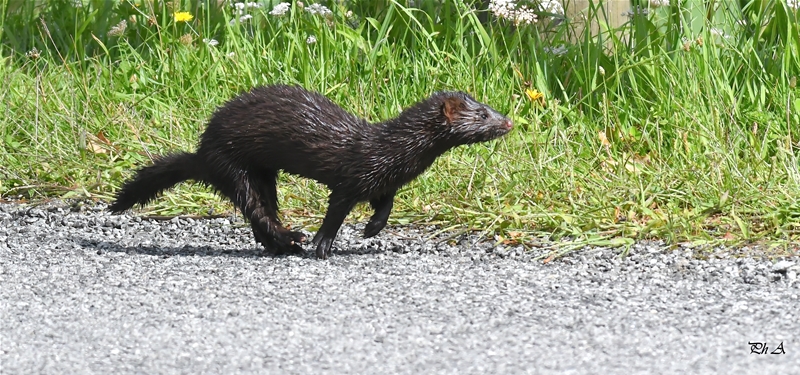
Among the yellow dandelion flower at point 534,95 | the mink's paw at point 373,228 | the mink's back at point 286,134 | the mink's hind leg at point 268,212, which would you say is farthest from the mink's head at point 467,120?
the yellow dandelion flower at point 534,95

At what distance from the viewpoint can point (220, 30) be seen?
818 centimetres

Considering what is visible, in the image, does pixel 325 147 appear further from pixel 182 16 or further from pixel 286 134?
pixel 182 16

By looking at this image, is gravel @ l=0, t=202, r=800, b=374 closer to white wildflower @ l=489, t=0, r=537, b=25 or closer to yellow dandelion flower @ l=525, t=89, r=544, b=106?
yellow dandelion flower @ l=525, t=89, r=544, b=106

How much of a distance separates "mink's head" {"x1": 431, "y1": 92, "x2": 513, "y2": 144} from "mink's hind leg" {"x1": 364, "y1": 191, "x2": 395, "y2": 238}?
1.33 ft

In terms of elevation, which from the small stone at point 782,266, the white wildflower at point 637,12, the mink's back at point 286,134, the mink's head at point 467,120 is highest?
the white wildflower at point 637,12

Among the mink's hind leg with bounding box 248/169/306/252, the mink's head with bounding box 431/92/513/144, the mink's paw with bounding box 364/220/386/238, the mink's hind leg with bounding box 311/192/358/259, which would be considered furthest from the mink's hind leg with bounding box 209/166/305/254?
the mink's head with bounding box 431/92/513/144

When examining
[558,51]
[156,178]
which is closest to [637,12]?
[558,51]

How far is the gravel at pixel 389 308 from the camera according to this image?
3525 millimetres

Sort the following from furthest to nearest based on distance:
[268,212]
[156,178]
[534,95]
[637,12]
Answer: [637,12], [534,95], [156,178], [268,212]

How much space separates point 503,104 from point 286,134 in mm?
1943

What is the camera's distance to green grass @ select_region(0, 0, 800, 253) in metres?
5.58

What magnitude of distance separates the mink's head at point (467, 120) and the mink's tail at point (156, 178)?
3.73 ft

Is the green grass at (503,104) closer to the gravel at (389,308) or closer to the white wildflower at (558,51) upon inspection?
the white wildflower at (558,51)

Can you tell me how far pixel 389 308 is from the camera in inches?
162
